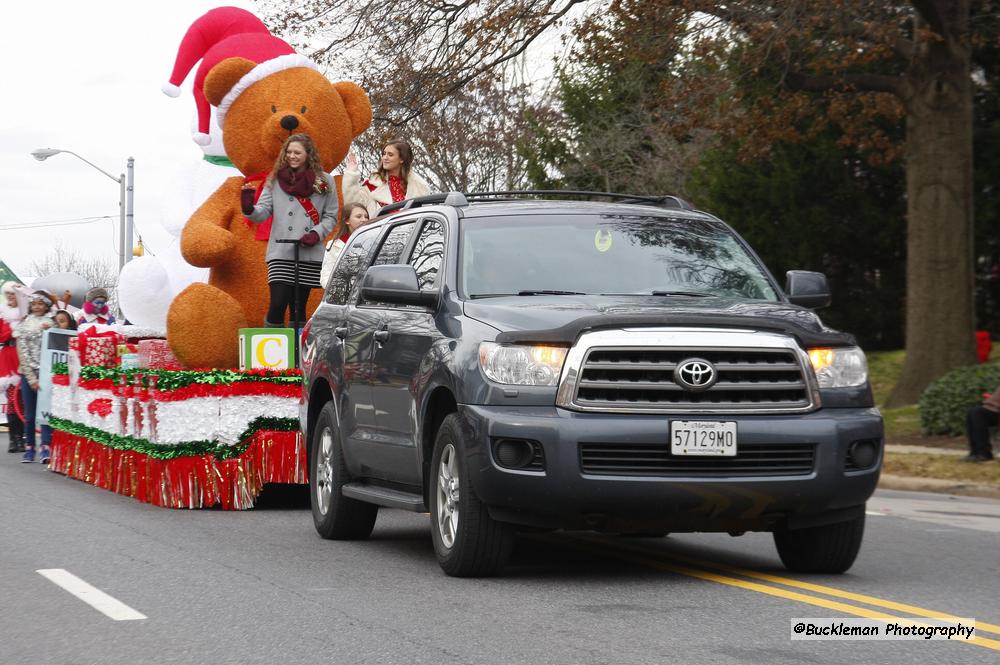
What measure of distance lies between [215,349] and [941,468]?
687 cm

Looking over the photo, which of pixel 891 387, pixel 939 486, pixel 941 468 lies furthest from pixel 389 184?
pixel 891 387

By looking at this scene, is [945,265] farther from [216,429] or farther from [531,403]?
[531,403]

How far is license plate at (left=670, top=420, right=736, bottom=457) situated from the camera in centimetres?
747

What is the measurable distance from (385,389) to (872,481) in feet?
9.14

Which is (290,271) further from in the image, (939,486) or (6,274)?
(6,274)

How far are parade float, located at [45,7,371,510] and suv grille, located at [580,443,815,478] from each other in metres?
4.82

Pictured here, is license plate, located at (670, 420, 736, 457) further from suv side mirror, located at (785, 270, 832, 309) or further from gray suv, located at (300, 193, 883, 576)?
suv side mirror, located at (785, 270, 832, 309)

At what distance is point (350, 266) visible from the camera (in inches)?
420

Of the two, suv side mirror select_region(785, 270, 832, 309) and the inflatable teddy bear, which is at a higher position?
the inflatable teddy bear

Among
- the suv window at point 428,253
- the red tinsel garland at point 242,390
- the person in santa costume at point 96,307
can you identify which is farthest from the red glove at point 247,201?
the person in santa costume at point 96,307

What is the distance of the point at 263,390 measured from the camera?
39.4 ft

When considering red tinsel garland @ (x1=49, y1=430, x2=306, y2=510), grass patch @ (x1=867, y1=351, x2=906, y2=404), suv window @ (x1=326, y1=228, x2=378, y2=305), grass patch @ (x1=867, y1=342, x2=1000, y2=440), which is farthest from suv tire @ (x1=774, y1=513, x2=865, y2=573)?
grass patch @ (x1=867, y1=351, x2=906, y2=404)

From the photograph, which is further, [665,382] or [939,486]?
[939,486]

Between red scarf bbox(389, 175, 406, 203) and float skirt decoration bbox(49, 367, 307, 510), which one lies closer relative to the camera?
float skirt decoration bbox(49, 367, 307, 510)
